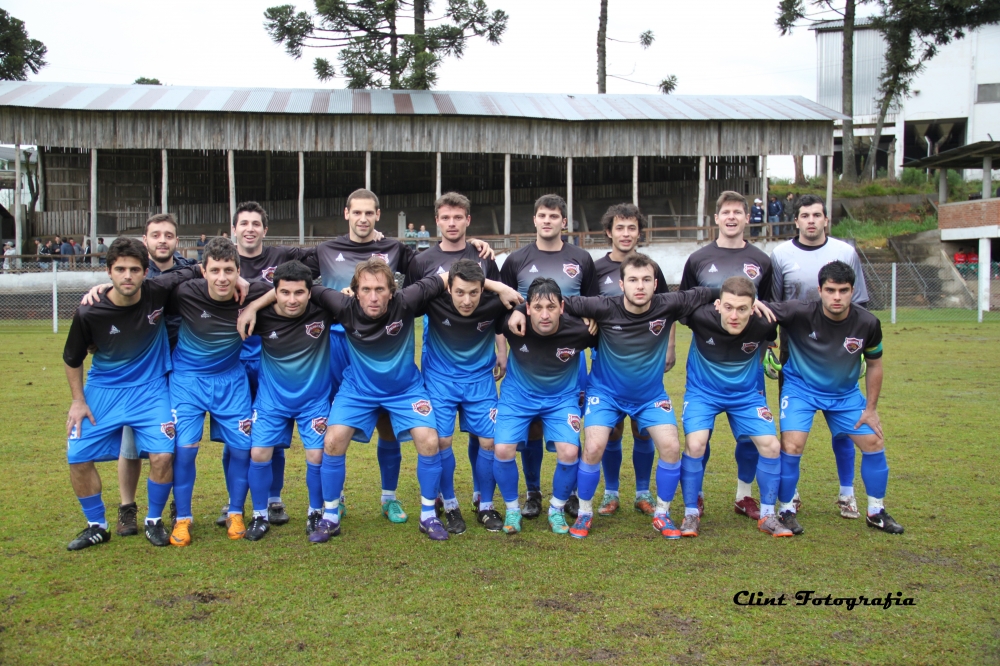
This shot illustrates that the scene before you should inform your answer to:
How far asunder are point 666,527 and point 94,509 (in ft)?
12.8

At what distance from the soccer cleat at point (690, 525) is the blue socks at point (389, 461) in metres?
2.17

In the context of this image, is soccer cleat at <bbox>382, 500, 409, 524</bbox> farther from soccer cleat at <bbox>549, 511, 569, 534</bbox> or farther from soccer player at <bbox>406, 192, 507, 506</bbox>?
soccer cleat at <bbox>549, 511, 569, 534</bbox>

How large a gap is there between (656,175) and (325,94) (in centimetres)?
1536

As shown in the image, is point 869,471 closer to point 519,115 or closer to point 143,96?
point 519,115

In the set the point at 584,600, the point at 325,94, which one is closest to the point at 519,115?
the point at 325,94

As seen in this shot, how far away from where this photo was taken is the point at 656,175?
1457 inches

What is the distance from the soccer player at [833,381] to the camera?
226 inches

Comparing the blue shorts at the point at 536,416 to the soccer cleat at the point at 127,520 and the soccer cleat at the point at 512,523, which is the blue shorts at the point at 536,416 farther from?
the soccer cleat at the point at 127,520

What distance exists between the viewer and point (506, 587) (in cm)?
463

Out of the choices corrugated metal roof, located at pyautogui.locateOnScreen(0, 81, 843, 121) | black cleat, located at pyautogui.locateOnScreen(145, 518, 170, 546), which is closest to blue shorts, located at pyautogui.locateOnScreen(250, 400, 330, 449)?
black cleat, located at pyautogui.locateOnScreen(145, 518, 170, 546)

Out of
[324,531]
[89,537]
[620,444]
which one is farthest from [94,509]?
[620,444]

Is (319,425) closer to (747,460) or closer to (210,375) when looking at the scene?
(210,375)

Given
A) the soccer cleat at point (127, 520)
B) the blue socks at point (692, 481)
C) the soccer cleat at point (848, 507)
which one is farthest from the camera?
the soccer cleat at point (848, 507)

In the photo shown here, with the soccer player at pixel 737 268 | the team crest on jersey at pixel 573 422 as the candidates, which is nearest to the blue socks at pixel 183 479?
the team crest on jersey at pixel 573 422
